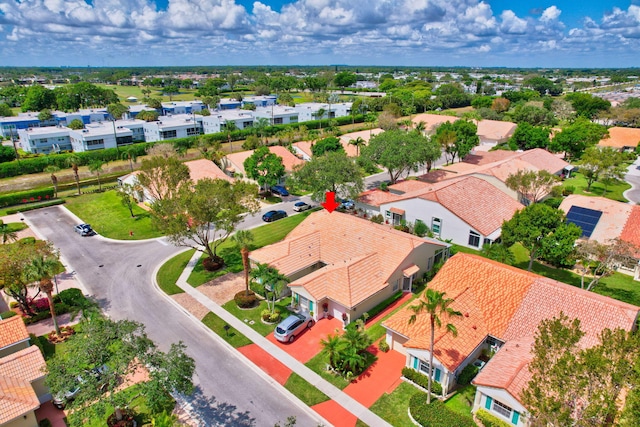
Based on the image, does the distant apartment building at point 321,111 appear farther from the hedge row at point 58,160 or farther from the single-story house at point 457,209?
the single-story house at point 457,209

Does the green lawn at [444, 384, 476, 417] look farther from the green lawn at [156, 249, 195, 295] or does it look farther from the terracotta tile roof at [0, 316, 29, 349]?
the terracotta tile roof at [0, 316, 29, 349]

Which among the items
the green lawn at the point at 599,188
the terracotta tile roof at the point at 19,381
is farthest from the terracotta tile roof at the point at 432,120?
the terracotta tile roof at the point at 19,381

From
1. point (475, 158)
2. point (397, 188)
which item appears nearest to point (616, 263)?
point (397, 188)

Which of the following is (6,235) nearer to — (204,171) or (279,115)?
(204,171)

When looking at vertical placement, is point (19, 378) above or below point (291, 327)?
above

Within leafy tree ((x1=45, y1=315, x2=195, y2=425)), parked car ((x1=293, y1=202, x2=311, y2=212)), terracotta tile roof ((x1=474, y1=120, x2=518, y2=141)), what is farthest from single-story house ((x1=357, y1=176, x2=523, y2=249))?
terracotta tile roof ((x1=474, y1=120, x2=518, y2=141))

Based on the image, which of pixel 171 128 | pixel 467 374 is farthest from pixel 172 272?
pixel 171 128

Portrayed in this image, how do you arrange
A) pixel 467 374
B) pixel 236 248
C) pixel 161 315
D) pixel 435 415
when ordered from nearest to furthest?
pixel 435 415 → pixel 467 374 → pixel 161 315 → pixel 236 248

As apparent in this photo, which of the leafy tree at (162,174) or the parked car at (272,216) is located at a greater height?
the leafy tree at (162,174)
